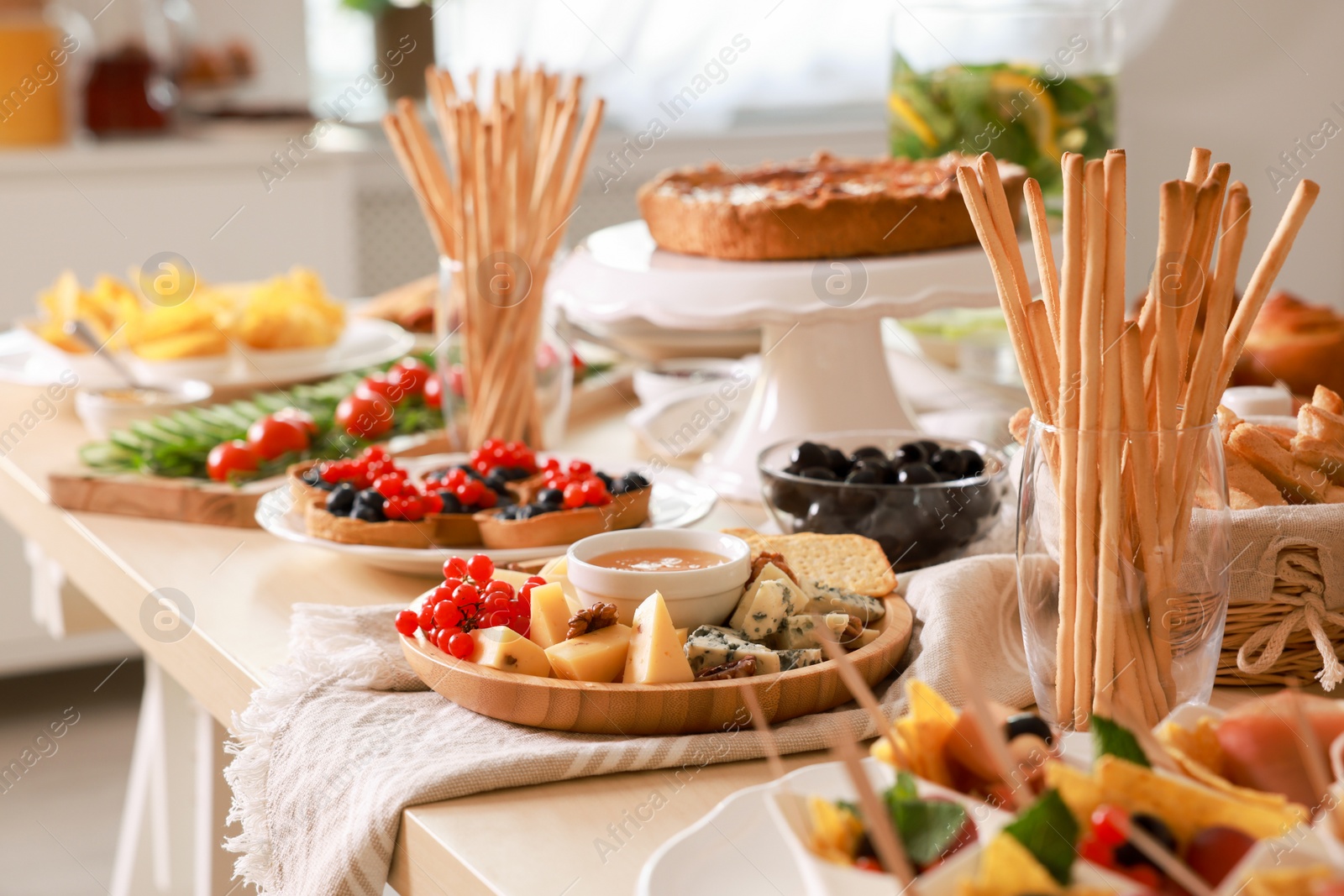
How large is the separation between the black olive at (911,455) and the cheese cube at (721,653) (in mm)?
305

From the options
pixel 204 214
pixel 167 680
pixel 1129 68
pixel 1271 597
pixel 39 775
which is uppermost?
pixel 1129 68

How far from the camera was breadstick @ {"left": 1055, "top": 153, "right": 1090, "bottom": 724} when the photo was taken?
67 centimetres

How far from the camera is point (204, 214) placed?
309 centimetres

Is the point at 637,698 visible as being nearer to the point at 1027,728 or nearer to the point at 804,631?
the point at 804,631

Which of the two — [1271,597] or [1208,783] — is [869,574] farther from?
[1208,783]

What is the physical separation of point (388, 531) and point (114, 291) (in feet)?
3.10

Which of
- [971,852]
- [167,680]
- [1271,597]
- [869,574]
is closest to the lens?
[971,852]

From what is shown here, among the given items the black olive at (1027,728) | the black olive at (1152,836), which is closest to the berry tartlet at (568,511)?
the black olive at (1027,728)

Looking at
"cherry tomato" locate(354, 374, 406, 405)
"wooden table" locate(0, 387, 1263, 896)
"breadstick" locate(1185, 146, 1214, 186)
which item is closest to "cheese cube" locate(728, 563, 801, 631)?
"wooden table" locate(0, 387, 1263, 896)

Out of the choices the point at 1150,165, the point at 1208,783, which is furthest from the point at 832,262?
the point at 1150,165

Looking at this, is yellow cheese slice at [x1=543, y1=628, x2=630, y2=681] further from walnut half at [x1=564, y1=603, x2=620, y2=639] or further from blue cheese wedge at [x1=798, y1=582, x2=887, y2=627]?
blue cheese wedge at [x1=798, y1=582, x2=887, y2=627]

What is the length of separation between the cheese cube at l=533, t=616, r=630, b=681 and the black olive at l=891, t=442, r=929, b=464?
36 cm

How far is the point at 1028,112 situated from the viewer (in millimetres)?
1722

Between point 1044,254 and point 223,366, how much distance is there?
4.18 ft
